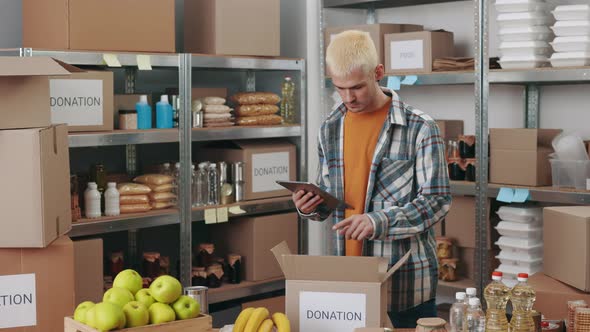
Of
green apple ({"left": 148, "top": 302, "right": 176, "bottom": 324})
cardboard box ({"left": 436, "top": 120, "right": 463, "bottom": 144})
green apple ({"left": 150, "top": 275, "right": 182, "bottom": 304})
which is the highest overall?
cardboard box ({"left": 436, "top": 120, "right": 463, "bottom": 144})

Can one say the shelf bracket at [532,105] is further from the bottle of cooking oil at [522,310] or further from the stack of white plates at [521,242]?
the bottle of cooking oil at [522,310]

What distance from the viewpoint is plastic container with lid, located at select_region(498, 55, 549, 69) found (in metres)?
4.05

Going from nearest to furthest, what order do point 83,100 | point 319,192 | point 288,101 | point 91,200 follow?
point 319,192, point 83,100, point 91,200, point 288,101

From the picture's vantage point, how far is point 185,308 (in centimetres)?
215

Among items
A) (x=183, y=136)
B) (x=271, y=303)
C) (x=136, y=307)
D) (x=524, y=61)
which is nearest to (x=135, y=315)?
(x=136, y=307)

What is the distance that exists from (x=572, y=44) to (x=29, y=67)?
243 cm

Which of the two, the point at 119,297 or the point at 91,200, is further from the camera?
the point at 91,200

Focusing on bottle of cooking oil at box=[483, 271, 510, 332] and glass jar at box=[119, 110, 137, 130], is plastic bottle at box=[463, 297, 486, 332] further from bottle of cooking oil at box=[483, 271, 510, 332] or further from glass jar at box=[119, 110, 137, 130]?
glass jar at box=[119, 110, 137, 130]

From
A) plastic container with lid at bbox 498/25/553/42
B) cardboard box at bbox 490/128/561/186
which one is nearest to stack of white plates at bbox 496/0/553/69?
plastic container with lid at bbox 498/25/553/42

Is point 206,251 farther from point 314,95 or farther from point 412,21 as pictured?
point 412,21

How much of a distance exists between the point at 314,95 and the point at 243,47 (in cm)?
61

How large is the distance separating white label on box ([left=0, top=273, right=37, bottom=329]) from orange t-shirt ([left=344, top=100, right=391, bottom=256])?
3.63 ft

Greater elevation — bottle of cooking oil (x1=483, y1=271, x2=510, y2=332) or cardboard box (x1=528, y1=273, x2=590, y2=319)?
bottle of cooking oil (x1=483, y1=271, x2=510, y2=332)

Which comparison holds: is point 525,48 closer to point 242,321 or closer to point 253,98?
point 253,98
